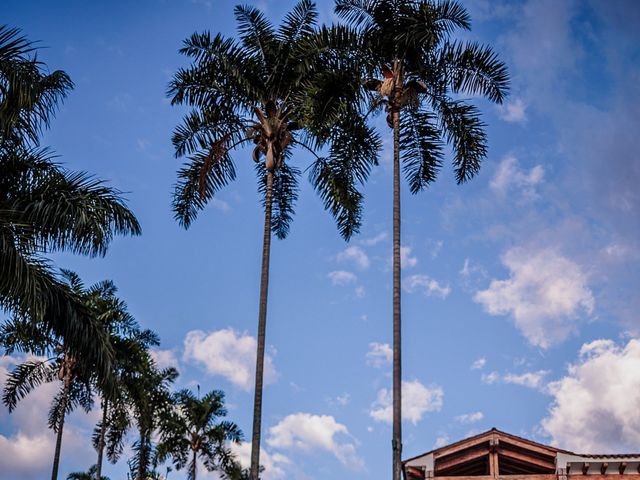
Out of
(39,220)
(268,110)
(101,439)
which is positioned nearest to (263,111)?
(268,110)

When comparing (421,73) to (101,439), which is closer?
(421,73)

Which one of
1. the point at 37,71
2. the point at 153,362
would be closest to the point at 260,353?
the point at 37,71

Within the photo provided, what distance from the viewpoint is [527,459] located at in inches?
967

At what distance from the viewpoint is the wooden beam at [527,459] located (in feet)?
79.7

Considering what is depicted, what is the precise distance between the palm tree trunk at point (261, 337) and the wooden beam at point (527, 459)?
319 inches

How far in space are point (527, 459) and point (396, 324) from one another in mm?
7401

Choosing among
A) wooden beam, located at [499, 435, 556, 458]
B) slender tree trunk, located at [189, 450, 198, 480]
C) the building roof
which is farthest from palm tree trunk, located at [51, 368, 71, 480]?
wooden beam, located at [499, 435, 556, 458]

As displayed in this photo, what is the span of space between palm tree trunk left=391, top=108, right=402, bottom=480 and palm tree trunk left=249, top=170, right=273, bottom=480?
3.88 metres

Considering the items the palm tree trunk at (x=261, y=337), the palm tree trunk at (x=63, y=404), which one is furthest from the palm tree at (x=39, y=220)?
the palm tree trunk at (x=63, y=404)

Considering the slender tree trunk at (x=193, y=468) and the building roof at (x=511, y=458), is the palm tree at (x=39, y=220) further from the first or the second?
the slender tree trunk at (x=193, y=468)

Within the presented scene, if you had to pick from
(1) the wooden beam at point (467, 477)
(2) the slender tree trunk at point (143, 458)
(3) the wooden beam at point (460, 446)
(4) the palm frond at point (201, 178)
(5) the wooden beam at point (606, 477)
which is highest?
(4) the palm frond at point (201, 178)

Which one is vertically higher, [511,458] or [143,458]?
[143,458]

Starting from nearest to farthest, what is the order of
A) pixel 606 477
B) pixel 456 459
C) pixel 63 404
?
pixel 606 477, pixel 456 459, pixel 63 404

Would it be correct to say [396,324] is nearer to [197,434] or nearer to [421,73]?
[421,73]
